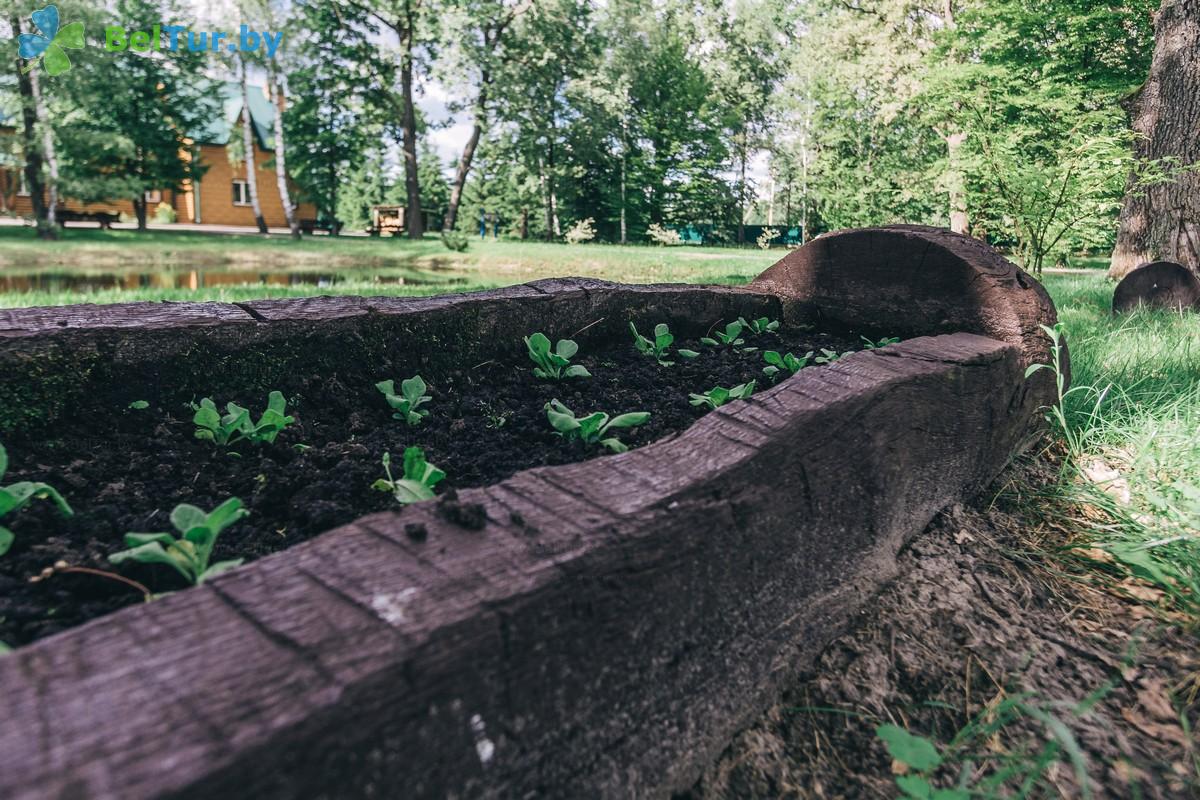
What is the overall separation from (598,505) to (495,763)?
13.7 inches

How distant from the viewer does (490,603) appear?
0.77 m

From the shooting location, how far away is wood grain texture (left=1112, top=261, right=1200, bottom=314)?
18.5 feet

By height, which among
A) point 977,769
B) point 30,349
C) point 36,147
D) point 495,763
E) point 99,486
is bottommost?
point 977,769

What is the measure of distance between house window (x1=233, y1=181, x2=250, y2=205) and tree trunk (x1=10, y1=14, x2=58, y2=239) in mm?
16668

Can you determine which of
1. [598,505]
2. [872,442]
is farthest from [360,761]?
[872,442]

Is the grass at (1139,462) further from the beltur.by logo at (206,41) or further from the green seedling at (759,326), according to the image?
the beltur.by logo at (206,41)

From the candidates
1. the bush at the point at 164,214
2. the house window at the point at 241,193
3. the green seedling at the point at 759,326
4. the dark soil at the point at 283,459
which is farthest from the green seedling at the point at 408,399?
the house window at the point at 241,193

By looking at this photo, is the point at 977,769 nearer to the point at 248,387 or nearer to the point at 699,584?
the point at 699,584

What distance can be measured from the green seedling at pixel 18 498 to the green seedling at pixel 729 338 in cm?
195

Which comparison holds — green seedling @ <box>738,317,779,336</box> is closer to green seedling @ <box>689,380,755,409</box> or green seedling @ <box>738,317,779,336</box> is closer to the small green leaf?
green seedling @ <box>689,380,755,409</box>

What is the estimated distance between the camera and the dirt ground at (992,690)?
1149 mm

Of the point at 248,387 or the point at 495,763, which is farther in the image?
the point at 248,387

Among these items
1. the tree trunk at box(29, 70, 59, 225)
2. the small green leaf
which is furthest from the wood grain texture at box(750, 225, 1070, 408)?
the tree trunk at box(29, 70, 59, 225)

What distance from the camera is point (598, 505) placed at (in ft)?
3.23
